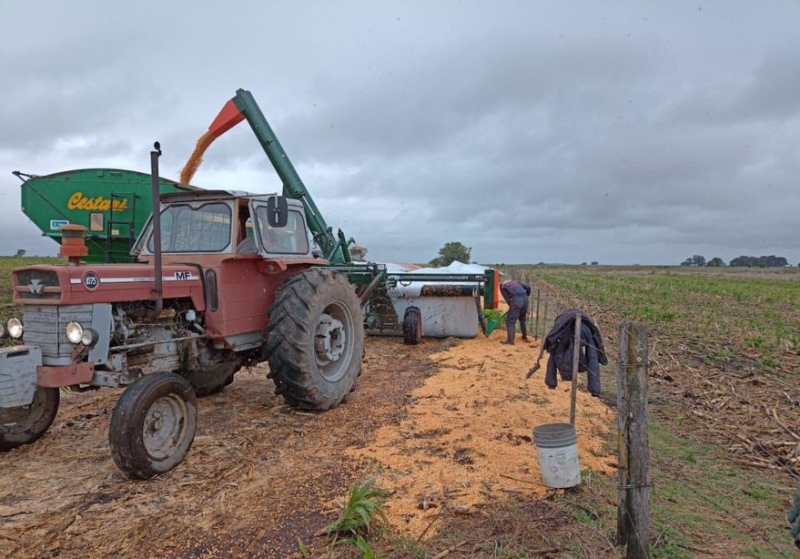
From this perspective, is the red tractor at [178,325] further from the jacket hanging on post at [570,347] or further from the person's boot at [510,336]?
the person's boot at [510,336]

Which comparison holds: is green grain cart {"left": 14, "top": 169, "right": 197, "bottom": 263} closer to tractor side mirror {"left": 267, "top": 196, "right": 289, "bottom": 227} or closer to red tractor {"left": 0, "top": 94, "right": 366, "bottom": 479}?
red tractor {"left": 0, "top": 94, "right": 366, "bottom": 479}

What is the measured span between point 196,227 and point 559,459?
4.10 metres

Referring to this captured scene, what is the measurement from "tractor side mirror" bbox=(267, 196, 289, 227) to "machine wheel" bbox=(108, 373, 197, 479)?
171 cm

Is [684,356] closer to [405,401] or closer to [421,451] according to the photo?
[405,401]

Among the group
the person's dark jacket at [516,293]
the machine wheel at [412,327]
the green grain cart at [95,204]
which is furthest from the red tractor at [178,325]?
the person's dark jacket at [516,293]

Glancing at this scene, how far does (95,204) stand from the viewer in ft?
23.0

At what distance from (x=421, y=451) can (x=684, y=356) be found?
7077 mm

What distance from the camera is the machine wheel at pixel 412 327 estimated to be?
33.0 feet

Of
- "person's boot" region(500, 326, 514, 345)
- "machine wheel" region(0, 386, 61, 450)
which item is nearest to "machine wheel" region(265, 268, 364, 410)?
"machine wheel" region(0, 386, 61, 450)

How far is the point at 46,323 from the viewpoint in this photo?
3842 mm

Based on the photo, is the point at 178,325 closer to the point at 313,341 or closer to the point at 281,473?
the point at 313,341

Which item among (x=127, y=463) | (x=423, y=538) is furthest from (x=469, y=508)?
(x=127, y=463)

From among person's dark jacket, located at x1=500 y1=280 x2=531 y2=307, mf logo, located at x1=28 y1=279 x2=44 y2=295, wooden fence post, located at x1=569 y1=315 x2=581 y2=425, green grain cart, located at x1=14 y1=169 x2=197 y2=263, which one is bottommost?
wooden fence post, located at x1=569 y1=315 x2=581 y2=425

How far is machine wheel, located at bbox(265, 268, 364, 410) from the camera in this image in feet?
16.9
